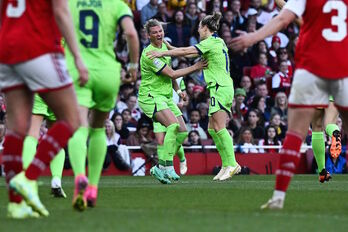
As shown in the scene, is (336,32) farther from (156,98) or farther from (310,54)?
(156,98)

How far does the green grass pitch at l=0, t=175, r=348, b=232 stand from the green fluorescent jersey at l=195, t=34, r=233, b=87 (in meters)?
3.76

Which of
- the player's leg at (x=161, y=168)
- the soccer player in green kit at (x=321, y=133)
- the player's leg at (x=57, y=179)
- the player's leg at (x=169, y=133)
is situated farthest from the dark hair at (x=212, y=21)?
the player's leg at (x=57, y=179)

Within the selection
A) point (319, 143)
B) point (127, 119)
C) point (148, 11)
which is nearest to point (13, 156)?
point (319, 143)

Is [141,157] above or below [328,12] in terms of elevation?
below

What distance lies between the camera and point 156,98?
55.5 feet

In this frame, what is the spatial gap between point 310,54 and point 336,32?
12.4 inches

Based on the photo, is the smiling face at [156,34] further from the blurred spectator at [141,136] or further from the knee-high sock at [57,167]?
the blurred spectator at [141,136]

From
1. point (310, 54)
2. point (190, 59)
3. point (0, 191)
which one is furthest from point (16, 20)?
point (190, 59)

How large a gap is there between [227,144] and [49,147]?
8208mm

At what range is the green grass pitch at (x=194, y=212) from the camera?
8328 mm

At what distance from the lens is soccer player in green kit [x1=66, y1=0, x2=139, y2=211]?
397 inches

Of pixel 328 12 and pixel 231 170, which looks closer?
pixel 328 12

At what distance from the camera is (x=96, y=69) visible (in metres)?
10.1

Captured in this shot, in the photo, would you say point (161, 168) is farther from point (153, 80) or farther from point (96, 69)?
point (96, 69)
